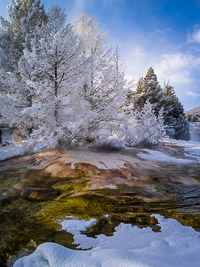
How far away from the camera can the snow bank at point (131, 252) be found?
1378 millimetres

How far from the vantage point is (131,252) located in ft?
4.98

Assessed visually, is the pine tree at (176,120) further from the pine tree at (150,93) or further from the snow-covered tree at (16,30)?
the snow-covered tree at (16,30)

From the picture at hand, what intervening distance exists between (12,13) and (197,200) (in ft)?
44.7

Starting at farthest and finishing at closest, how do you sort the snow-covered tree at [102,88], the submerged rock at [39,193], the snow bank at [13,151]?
the snow-covered tree at [102,88]
the snow bank at [13,151]
the submerged rock at [39,193]

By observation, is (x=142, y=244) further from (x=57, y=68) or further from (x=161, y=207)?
(x=57, y=68)

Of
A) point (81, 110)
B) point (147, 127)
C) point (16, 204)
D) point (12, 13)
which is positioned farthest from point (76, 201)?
point (12, 13)

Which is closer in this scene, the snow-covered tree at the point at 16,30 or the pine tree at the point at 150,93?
the snow-covered tree at the point at 16,30

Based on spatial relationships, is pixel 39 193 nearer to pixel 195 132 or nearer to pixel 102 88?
pixel 102 88

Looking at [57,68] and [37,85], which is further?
[57,68]

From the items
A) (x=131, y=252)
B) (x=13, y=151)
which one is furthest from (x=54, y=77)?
(x=131, y=252)

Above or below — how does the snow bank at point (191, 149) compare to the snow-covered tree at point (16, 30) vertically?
below

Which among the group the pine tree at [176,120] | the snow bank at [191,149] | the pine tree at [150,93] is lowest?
the snow bank at [191,149]

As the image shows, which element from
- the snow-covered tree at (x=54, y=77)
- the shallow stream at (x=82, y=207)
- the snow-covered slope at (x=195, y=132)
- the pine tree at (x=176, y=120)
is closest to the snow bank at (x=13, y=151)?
the snow-covered tree at (x=54, y=77)

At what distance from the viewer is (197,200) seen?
324 cm
